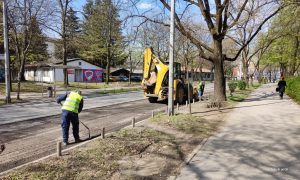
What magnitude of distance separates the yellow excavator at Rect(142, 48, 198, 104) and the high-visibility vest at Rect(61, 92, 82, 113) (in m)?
12.1

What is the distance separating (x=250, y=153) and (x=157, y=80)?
13631mm

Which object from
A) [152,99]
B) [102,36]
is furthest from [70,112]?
[102,36]

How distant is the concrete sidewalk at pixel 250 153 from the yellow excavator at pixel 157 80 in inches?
344

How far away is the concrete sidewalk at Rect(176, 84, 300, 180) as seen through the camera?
21.3ft

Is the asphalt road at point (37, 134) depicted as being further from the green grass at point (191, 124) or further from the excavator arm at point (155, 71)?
the excavator arm at point (155, 71)

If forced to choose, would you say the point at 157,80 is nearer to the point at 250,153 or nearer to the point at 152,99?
the point at 152,99

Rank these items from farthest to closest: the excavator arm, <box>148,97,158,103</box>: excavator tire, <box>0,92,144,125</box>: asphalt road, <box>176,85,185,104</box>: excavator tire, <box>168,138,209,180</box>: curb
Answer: <box>148,97,158,103</box>: excavator tire, <box>176,85,185,104</box>: excavator tire, the excavator arm, <box>0,92,144,125</box>: asphalt road, <box>168,138,209,180</box>: curb

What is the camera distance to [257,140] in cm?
965

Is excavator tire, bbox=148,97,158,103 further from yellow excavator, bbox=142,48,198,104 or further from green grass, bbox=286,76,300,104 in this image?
green grass, bbox=286,76,300,104

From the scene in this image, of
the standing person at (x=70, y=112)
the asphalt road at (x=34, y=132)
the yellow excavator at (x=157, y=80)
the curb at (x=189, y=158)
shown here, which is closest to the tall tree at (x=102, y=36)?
the yellow excavator at (x=157, y=80)

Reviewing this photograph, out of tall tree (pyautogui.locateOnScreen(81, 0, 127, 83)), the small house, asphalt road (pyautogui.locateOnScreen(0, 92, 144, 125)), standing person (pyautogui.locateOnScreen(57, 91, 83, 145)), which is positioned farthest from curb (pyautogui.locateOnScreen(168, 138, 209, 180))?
the small house

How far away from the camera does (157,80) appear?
70.3ft

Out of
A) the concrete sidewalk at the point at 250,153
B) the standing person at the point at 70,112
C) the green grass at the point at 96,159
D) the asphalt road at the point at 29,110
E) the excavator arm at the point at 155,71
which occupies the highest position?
the excavator arm at the point at 155,71

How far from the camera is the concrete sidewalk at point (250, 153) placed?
6.48 m
